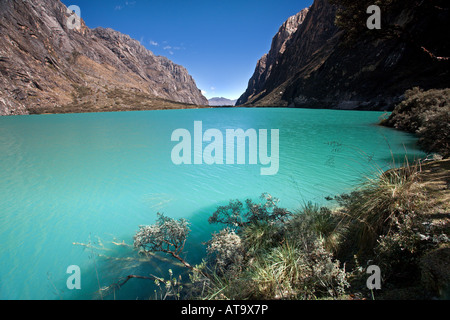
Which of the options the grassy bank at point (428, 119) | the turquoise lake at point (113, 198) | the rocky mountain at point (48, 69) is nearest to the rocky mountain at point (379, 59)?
the grassy bank at point (428, 119)

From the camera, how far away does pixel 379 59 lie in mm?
73625

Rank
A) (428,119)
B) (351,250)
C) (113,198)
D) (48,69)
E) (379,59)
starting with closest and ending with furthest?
(351,250)
(113,198)
(428,119)
(379,59)
(48,69)

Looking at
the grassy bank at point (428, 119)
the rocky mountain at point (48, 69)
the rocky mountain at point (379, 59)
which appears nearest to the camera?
the rocky mountain at point (379, 59)

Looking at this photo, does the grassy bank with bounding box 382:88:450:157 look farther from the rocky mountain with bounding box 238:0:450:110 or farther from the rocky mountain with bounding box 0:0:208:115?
the rocky mountain with bounding box 0:0:208:115

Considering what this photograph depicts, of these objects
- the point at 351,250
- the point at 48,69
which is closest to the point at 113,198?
the point at 351,250

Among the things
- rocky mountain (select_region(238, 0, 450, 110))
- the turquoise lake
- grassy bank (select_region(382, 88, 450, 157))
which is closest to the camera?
rocky mountain (select_region(238, 0, 450, 110))

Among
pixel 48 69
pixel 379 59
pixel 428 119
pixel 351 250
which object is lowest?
pixel 351 250

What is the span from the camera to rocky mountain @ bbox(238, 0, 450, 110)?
549 cm

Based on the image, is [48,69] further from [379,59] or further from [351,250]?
[379,59]

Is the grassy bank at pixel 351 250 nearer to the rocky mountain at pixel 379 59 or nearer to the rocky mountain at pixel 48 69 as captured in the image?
the rocky mountain at pixel 379 59

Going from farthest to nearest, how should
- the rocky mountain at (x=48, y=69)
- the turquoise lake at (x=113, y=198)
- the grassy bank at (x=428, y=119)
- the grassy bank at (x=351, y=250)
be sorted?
1. the rocky mountain at (x=48, y=69)
2. the grassy bank at (x=428, y=119)
3. the turquoise lake at (x=113, y=198)
4. the grassy bank at (x=351, y=250)

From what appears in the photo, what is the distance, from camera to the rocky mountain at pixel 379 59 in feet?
18.0

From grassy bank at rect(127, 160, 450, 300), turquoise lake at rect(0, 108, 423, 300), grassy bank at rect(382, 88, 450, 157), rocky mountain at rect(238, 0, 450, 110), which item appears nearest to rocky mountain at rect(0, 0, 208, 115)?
turquoise lake at rect(0, 108, 423, 300)

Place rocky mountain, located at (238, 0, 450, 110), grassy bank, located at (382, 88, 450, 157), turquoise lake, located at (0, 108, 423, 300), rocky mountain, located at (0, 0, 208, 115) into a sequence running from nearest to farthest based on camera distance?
rocky mountain, located at (238, 0, 450, 110) < turquoise lake, located at (0, 108, 423, 300) < grassy bank, located at (382, 88, 450, 157) < rocky mountain, located at (0, 0, 208, 115)
